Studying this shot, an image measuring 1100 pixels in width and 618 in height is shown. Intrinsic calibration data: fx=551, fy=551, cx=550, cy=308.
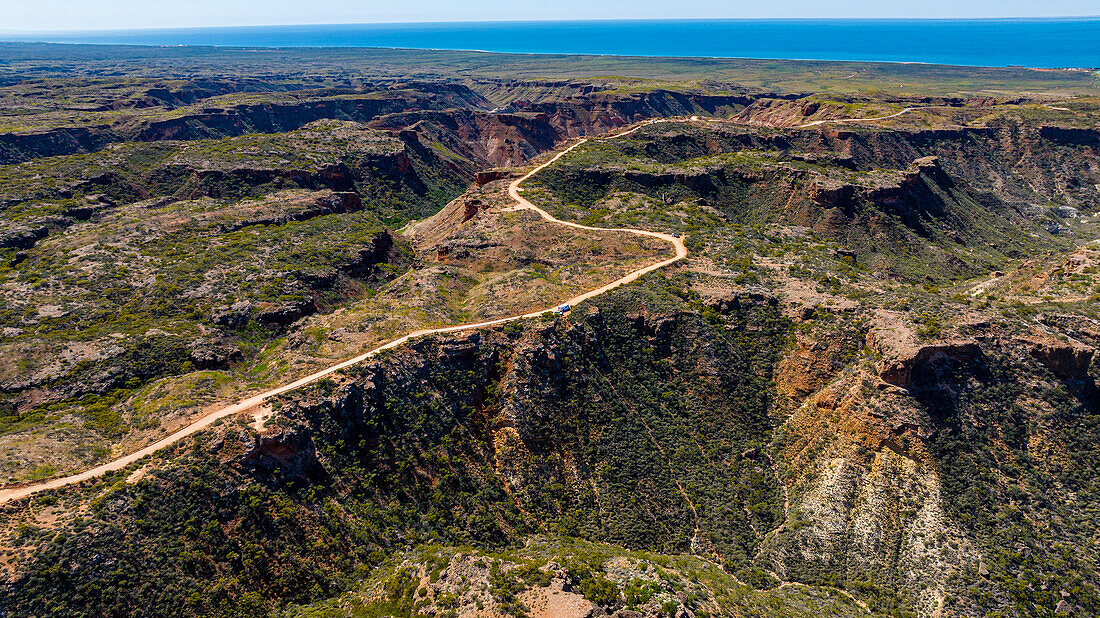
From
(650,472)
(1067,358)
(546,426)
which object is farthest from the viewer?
(546,426)

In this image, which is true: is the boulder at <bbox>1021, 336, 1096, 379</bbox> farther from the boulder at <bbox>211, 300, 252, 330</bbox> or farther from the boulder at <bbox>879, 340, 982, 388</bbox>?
the boulder at <bbox>211, 300, 252, 330</bbox>

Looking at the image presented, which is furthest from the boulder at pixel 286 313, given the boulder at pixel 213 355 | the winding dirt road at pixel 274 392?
the winding dirt road at pixel 274 392

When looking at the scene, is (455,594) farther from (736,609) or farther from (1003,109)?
(1003,109)

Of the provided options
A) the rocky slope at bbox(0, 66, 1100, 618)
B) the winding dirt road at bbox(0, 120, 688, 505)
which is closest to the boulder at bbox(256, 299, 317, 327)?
the rocky slope at bbox(0, 66, 1100, 618)

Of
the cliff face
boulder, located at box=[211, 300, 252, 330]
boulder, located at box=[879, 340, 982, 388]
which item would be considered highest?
boulder, located at box=[879, 340, 982, 388]

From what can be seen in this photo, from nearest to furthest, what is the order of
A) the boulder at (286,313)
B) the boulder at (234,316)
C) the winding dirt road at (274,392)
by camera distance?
the winding dirt road at (274,392)
the boulder at (234,316)
the boulder at (286,313)

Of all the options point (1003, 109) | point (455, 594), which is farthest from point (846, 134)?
point (455, 594)

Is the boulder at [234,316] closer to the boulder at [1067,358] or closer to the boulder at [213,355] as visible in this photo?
the boulder at [213,355]

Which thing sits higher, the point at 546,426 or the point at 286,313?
the point at 286,313

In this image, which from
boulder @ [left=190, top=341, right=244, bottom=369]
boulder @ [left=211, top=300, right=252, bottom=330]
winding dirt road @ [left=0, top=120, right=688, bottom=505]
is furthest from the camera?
boulder @ [left=211, top=300, right=252, bottom=330]

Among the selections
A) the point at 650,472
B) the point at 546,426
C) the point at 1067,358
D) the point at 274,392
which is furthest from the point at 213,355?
the point at 1067,358

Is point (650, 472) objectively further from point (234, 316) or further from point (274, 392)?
point (234, 316)
